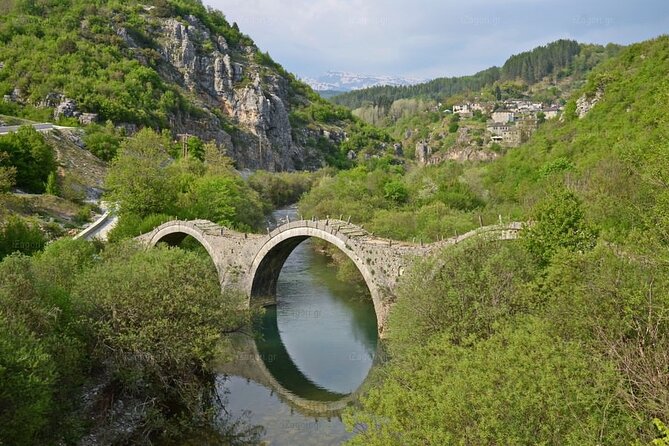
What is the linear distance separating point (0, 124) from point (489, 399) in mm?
49167

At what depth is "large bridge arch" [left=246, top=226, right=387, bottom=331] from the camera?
79.3 ft

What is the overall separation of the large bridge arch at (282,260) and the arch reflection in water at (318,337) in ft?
4.68

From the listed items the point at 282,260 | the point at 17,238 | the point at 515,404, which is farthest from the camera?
the point at 282,260

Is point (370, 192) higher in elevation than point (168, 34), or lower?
lower

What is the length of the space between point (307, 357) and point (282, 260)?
288 inches

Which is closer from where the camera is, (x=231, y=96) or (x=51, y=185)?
(x=51, y=185)

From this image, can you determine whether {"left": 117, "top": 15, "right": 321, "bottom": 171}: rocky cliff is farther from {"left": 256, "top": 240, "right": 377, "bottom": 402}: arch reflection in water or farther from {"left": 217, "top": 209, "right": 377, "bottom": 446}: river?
{"left": 217, "top": 209, "right": 377, "bottom": 446}: river

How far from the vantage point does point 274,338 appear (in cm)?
2688

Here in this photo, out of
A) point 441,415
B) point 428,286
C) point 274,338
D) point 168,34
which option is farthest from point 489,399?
point 168,34

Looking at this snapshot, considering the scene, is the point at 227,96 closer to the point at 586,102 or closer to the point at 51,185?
the point at 51,185

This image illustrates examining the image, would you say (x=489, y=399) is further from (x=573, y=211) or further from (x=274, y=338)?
(x=274, y=338)

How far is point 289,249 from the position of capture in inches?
1180

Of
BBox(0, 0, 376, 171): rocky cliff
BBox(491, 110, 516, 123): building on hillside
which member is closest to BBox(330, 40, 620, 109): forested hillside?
BBox(491, 110, 516, 123): building on hillside

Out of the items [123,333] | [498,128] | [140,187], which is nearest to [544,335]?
[123,333]
